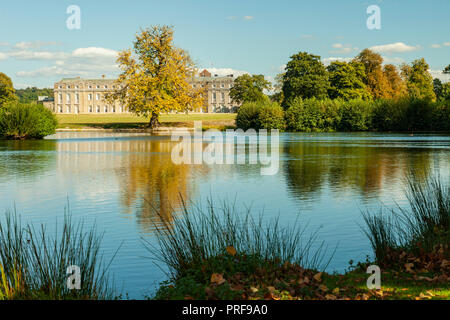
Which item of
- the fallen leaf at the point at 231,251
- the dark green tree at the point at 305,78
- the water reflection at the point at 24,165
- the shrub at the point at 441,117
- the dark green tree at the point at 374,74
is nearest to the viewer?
the fallen leaf at the point at 231,251

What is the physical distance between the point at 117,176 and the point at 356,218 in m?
9.73

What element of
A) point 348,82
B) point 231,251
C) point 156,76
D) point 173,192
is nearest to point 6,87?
point 156,76

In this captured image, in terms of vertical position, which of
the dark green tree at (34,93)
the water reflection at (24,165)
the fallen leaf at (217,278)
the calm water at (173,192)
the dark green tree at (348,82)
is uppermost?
the dark green tree at (34,93)

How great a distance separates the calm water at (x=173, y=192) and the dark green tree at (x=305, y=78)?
150 ft

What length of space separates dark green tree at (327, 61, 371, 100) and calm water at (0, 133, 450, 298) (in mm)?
48777

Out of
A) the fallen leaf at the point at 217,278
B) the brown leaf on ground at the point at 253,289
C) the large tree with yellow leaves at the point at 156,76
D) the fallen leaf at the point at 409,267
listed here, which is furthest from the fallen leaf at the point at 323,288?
the large tree with yellow leaves at the point at 156,76

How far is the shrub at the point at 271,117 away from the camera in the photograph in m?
61.0

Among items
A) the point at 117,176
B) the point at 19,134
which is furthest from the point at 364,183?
the point at 19,134

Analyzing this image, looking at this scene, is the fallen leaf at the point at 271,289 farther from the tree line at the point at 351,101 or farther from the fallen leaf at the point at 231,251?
the tree line at the point at 351,101

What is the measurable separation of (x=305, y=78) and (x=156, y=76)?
870 inches

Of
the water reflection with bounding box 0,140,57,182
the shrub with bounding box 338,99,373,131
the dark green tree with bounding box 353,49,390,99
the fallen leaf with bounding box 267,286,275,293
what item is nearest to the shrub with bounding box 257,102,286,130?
the shrub with bounding box 338,99,373,131

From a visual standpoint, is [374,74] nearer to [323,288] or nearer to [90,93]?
[323,288]
